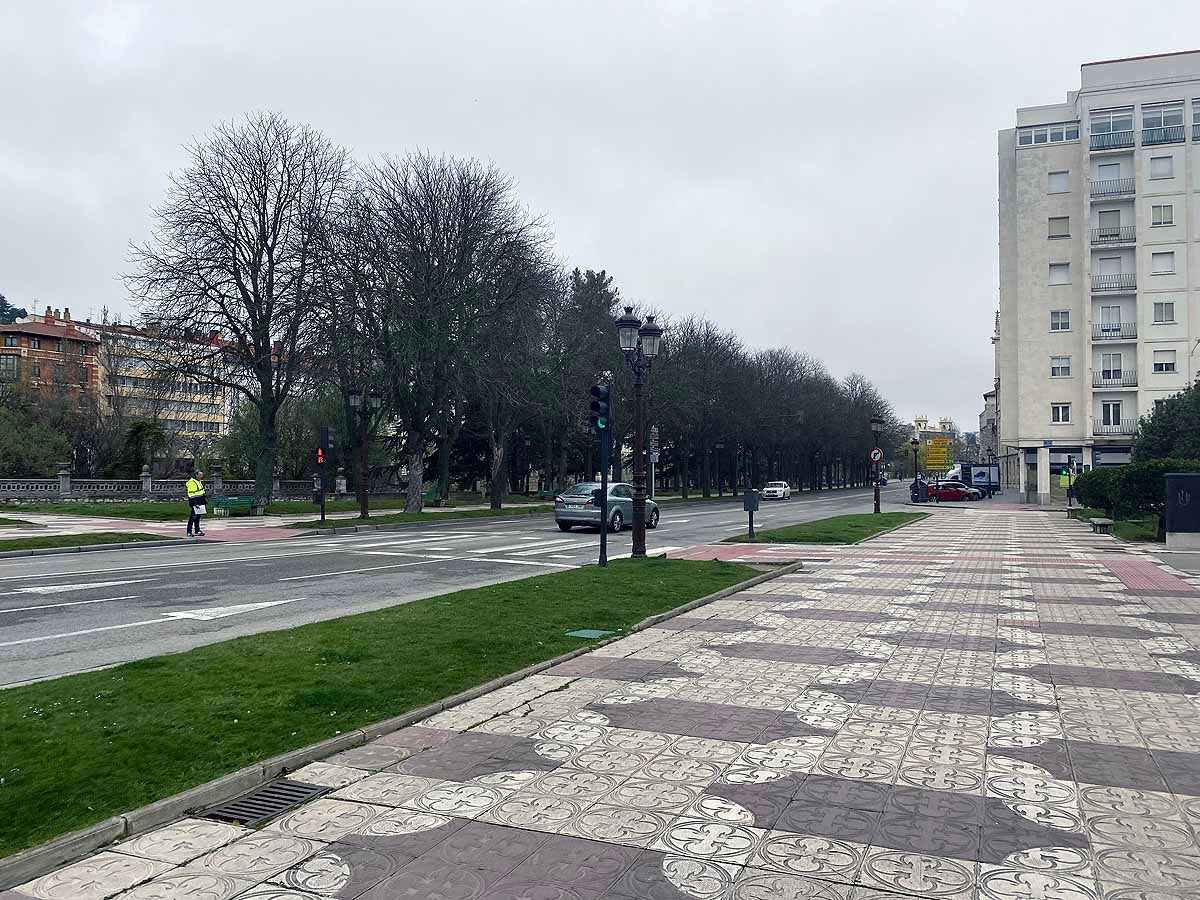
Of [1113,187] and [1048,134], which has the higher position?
[1048,134]

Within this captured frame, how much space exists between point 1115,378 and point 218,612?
60.9 metres

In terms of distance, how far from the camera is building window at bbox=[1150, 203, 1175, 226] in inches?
2224

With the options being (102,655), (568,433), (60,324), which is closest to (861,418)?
(568,433)

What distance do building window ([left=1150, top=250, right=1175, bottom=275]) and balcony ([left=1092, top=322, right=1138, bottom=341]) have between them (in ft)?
11.5

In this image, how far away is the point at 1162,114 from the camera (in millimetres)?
56812

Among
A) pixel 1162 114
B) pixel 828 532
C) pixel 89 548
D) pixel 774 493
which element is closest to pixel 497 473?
pixel 828 532

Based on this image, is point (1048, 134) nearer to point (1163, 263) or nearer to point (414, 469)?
point (1163, 263)

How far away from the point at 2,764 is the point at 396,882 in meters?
2.67

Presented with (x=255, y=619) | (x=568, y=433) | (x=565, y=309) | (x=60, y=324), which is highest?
(x=60, y=324)

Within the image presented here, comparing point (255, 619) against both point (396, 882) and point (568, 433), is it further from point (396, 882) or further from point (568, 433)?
point (568, 433)

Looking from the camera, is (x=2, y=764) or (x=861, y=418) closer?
(x=2, y=764)

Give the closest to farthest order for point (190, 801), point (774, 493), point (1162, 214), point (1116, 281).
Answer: point (190, 801) → point (1162, 214) → point (1116, 281) → point (774, 493)

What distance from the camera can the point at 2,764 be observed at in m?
4.92

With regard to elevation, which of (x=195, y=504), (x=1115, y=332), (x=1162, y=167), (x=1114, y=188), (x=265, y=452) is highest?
(x=1162, y=167)
